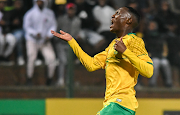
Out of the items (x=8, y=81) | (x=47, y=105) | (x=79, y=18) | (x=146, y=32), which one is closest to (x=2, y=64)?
(x=8, y=81)

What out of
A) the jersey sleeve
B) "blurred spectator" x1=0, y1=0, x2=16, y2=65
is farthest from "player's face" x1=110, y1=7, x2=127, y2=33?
"blurred spectator" x1=0, y1=0, x2=16, y2=65

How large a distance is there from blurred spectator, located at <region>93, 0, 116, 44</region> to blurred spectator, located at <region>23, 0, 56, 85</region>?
2.96ft

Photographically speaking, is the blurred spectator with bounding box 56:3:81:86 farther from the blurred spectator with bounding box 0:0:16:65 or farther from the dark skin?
the dark skin

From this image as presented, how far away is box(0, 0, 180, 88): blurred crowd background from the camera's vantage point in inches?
228

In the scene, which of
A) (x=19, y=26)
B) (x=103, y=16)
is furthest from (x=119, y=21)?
(x=19, y=26)

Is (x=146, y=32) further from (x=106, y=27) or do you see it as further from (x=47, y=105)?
(x=47, y=105)

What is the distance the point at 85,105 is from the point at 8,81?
1596mm

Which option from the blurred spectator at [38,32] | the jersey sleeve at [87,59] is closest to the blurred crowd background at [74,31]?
the blurred spectator at [38,32]

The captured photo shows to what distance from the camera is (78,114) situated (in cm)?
537

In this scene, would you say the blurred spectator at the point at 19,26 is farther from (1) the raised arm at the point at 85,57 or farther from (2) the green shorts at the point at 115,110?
(2) the green shorts at the point at 115,110

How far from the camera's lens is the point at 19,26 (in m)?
6.05

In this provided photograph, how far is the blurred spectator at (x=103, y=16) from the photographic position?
5773mm

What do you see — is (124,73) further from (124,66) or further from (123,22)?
(123,22)

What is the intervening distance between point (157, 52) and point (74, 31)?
66.1 inches
